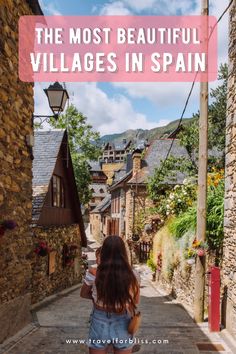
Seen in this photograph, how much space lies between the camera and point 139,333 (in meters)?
5.86

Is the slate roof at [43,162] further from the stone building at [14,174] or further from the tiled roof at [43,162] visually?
the stone building at [14,174]

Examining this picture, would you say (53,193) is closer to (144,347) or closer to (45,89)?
(45,89)

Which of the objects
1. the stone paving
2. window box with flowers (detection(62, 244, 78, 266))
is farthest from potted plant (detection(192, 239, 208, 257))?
window box with flowers (detection(62, 244, 78, 266))

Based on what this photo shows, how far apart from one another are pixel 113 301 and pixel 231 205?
356 centimetres

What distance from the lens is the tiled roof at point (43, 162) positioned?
9.93 m

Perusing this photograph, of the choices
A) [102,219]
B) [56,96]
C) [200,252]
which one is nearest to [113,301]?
[200,252]

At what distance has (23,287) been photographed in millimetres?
6391

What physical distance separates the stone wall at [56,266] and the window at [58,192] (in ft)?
2.44

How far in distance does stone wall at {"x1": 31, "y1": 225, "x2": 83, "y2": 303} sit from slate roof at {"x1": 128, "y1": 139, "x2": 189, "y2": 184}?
29.3ft

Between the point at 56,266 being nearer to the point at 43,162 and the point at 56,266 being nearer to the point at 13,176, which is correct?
the point at 43,162

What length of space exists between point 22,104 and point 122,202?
19.0 meters

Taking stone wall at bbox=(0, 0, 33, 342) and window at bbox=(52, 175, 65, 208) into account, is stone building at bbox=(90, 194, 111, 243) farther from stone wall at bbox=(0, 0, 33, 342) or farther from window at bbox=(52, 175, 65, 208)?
stone wall at bbox=(0, 0, 33, 342)

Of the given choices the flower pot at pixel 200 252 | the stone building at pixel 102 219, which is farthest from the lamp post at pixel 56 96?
the stone building at pixel 102 219

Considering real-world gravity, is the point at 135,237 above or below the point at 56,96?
below
